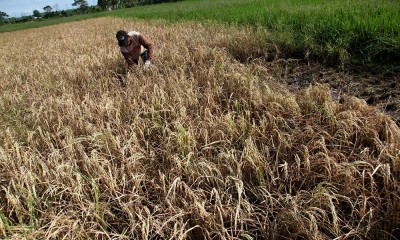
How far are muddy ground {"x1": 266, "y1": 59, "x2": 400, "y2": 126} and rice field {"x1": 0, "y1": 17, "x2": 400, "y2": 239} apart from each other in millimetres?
494

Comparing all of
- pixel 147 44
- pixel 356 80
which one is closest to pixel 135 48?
pixel 147 44

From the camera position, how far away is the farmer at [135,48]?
227 inches

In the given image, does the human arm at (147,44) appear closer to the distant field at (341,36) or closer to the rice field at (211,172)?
the rice field at (211,172)

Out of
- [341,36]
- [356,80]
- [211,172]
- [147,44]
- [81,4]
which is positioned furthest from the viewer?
[81,4]

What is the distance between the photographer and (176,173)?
2.72 meters

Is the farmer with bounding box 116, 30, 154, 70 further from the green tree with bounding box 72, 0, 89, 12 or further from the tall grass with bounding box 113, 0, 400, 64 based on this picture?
the green tree with bounding box 72, 0, 89, 12

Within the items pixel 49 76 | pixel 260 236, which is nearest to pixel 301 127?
pixel 260 236

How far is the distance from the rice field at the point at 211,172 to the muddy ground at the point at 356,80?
49 cm

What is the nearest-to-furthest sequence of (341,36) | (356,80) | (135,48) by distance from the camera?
(356,80) < (341,36) < (135,48)

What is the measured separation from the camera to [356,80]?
14.0ft

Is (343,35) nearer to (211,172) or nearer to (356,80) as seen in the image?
(356,80)

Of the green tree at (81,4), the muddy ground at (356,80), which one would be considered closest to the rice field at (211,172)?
the muddy ground at (356,80)

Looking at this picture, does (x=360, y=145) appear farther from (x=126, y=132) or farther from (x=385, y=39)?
(x=385, y=39)

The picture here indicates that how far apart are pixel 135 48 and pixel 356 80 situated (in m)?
4.30
